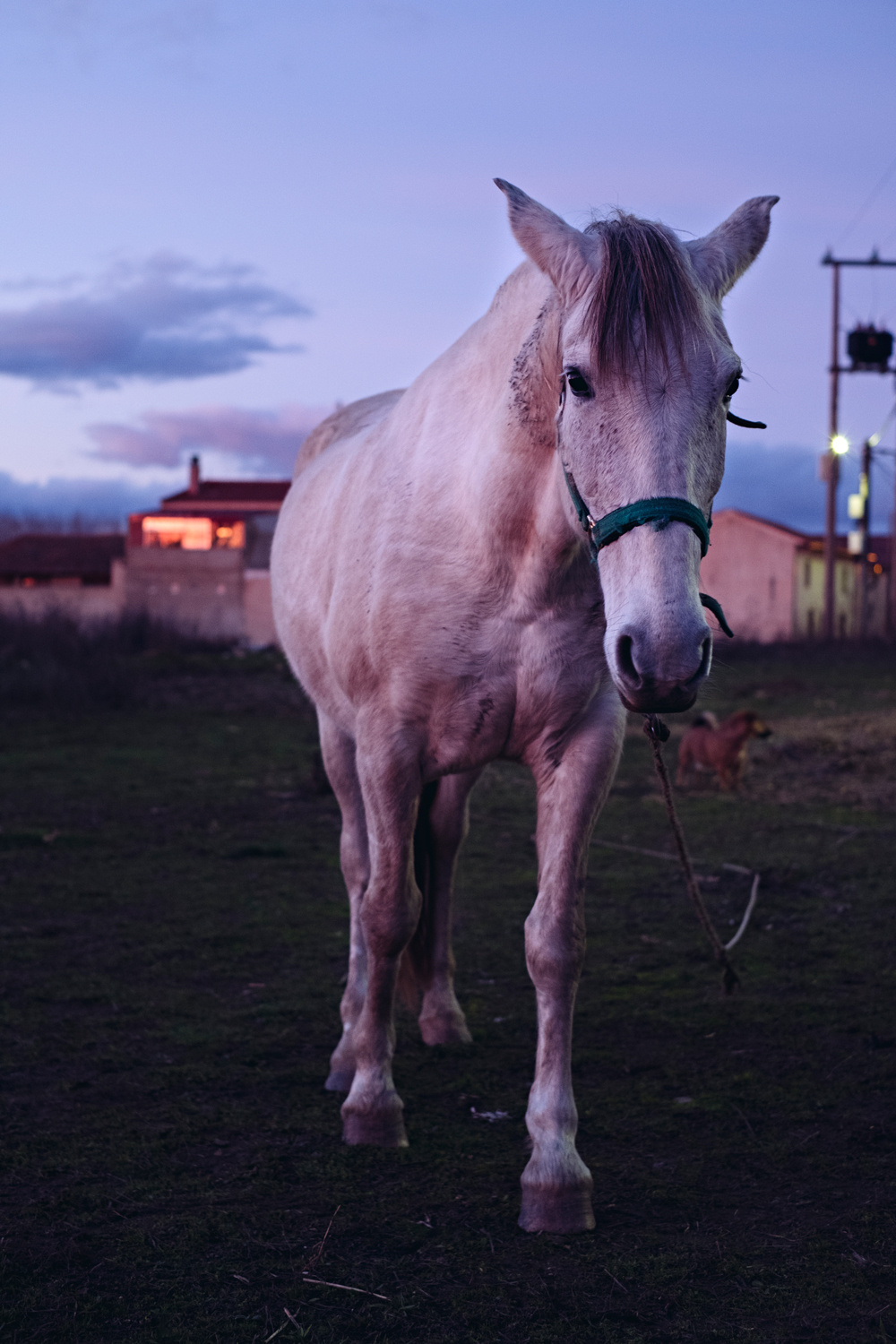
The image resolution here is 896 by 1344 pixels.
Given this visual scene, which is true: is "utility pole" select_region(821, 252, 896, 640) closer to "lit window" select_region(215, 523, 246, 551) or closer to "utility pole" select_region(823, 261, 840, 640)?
"utility pole" select_region(823, 261, 840, 640)

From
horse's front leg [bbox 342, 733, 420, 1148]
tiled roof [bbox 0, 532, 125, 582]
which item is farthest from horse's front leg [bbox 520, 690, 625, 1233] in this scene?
tiled roof [bbox 0, 532, 125, 582]

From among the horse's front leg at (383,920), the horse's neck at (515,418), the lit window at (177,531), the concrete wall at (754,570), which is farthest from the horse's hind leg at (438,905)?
the lit window at (177,531)

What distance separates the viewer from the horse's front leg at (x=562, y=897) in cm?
288

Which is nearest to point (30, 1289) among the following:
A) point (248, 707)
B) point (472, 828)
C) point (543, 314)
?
point (543, 314)

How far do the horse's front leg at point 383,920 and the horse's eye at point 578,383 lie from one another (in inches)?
46.5

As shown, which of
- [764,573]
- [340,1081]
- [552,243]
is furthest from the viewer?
[764,573]

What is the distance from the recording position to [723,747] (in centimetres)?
959

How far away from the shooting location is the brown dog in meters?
9.57

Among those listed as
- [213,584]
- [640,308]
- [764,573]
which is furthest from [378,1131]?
[764,573]

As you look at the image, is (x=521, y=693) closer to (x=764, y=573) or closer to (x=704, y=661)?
(x=704, y=661)

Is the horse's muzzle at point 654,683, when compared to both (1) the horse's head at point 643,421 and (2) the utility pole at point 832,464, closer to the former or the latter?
(1) the horse's head at point 643,421

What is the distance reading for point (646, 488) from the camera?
6.88ft

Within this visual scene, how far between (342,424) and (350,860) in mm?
2137

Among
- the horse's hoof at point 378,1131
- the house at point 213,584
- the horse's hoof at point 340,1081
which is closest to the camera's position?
the horse's hoof at point 378,1131
